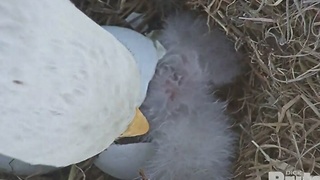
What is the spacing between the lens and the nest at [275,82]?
1104 millimetres

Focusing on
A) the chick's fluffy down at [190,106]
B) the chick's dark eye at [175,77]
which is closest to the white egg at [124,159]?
the chick's fluffy down at [190,106]

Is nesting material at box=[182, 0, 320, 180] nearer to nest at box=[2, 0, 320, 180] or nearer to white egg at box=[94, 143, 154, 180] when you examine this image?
nest at box=[2, 0, 320, 180]

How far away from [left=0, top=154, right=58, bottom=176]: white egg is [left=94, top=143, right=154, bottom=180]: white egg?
0.31ft

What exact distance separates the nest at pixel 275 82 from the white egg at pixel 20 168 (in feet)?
0.22

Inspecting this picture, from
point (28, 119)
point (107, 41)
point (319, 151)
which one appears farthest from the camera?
point (319, 151)

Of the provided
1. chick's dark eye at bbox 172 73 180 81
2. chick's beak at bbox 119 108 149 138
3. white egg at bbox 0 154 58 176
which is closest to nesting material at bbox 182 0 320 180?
chick's dark eye at bbox 172 73 180 81

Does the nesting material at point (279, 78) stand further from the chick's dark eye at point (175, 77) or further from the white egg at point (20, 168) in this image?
the white egg at point (20, 168)

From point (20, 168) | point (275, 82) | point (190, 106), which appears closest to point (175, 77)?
point (190, 106)

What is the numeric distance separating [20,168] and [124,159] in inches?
7.3

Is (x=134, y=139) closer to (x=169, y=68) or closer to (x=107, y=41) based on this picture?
(x=169, y=68)

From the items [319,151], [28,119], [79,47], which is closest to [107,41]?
[79,47]

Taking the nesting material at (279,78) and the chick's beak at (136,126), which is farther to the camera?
the nesting material at (279,78)

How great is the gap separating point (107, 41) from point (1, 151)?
203 mm

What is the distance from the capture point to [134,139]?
1163 millimetres
